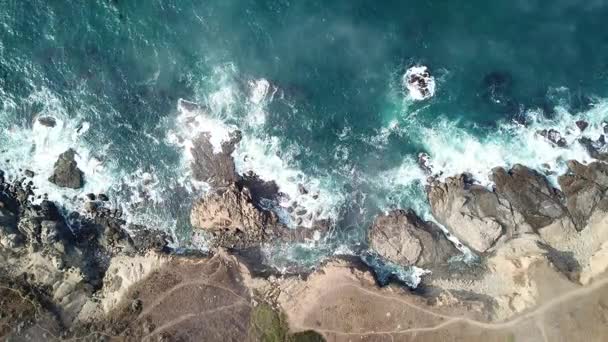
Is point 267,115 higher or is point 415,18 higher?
point 415,18

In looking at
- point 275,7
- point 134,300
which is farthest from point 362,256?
point 275,7

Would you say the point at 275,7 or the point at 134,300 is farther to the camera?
the point at 275,7

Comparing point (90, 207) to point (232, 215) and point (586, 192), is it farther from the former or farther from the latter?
point (586, 192)

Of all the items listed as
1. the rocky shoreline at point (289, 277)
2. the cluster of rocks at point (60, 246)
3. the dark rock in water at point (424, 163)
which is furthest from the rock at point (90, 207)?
the dark rock in water at point (424, 163)

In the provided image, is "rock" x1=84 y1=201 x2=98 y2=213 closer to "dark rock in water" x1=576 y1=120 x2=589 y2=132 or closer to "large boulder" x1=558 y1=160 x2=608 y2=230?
"large boulder" x1=558 y1=160 x2=608 y2=230

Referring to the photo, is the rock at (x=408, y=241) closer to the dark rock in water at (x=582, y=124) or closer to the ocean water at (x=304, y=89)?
the ocean water at (x=304, y=89)

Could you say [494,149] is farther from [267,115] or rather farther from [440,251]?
[267,115]
